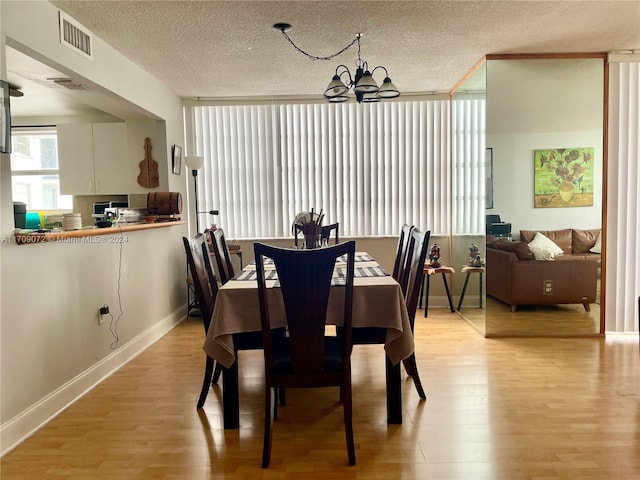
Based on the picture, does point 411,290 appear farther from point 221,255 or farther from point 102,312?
point 102,312

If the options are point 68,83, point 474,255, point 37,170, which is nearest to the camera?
point 68,83

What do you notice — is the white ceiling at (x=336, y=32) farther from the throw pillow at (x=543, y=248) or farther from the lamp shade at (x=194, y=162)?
the throw pillow at (x=543, y=248)

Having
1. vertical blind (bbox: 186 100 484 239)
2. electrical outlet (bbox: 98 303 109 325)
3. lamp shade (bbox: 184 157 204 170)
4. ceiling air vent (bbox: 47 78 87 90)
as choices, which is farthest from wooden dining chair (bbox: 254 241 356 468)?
vertical blind (bbox: 186 100 484 239)

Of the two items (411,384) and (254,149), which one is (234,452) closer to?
(411,384)

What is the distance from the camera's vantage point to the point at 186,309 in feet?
16.8

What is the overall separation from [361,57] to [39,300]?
3071mm

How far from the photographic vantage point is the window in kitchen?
562 cm

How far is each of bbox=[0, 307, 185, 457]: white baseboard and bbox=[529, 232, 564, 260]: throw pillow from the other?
3553 millimetres

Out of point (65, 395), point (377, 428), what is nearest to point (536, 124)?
point (377, 428)

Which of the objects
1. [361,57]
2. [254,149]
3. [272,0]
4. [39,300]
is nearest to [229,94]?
[254,149]

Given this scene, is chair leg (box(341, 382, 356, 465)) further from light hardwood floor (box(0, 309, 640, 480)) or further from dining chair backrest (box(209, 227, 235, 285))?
dining chair backrest (box(209, 227, 235, 285))

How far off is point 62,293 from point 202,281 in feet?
2.89

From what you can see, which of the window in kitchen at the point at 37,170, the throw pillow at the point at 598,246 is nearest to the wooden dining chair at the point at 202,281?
the throw pillow at the point at 598,246

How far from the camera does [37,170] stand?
566cm
